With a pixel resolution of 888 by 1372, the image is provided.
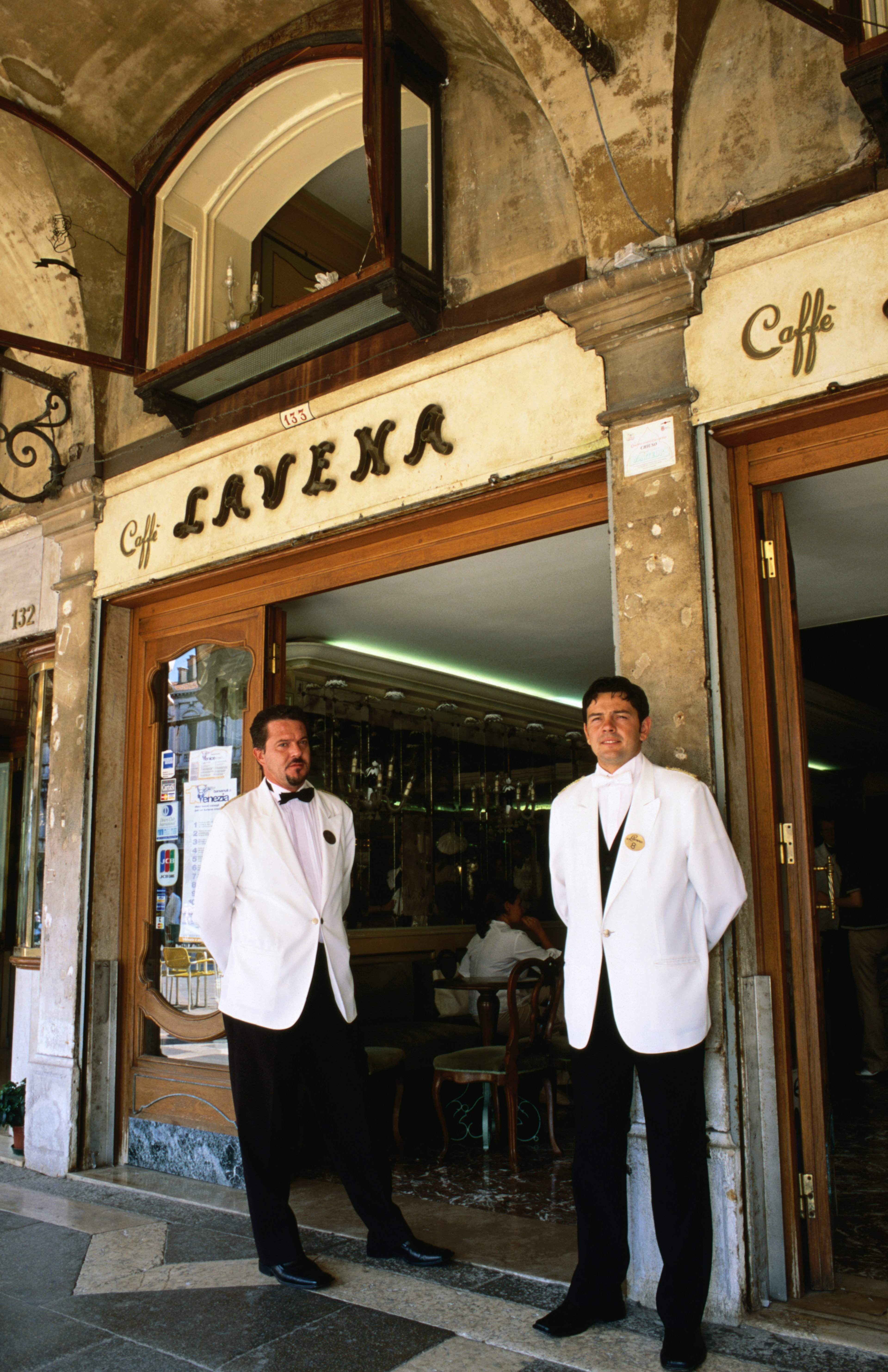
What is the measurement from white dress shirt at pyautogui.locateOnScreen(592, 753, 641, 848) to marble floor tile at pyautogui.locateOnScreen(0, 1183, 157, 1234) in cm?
252

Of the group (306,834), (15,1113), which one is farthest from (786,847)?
(15,1113)

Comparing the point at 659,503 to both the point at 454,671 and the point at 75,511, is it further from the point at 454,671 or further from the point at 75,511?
the point at 454,671

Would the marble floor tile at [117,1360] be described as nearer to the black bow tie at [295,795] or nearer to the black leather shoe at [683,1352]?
the black leather shoe at [683,1352]

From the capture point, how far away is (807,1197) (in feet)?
9.68

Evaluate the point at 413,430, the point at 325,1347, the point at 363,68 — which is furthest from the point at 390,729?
the point at 325,1347

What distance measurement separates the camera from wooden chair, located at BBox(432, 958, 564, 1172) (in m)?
4.90

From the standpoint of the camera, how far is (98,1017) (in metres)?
4.90

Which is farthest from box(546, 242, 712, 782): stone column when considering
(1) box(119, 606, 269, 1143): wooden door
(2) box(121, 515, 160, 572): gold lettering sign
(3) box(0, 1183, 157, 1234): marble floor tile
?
(3) box(0, 1183, 157, 1234): marble floor tile

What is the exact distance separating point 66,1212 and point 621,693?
10.3ft

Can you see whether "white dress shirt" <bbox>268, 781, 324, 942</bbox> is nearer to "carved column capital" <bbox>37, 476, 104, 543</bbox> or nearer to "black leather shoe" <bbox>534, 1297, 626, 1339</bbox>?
"black leather shoe" <bbox>534, 1297, 626, 1339</bbox>

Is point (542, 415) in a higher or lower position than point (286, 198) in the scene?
lower

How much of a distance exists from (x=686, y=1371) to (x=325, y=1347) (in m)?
0.93

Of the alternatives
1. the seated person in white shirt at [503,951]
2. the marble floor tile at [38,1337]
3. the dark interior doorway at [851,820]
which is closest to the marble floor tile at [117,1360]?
the marble floor tile at [38,1337]

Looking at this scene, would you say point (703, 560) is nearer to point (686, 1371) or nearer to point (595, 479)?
point (595, 479)
